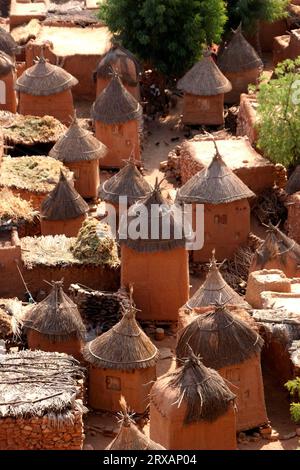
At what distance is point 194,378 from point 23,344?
16.1ft

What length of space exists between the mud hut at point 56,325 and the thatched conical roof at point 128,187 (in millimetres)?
5995

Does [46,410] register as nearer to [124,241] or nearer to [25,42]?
[124,241]

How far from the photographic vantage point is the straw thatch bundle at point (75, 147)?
38562 mm

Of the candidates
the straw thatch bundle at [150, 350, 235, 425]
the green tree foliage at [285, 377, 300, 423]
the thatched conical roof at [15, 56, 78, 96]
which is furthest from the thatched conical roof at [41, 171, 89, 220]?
the straw thatch bundle at [150, 350, 235, 425]

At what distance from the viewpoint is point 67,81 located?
141 feet

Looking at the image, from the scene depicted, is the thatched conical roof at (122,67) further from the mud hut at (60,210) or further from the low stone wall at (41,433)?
the low stone wall at (41,433)

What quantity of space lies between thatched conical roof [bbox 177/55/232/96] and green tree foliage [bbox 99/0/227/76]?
1.80 metres

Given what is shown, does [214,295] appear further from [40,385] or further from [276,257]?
[40,385]

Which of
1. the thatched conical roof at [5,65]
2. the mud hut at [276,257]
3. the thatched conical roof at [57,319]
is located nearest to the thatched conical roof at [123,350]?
the thatched conical roof at [57,319]

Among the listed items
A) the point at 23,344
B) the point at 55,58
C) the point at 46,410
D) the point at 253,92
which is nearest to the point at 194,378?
the point at 46,410

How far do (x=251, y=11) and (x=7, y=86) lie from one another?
8.54m

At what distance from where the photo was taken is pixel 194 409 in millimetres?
Result: 26438

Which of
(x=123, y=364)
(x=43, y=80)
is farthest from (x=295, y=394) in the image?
(x=43, y=80)
